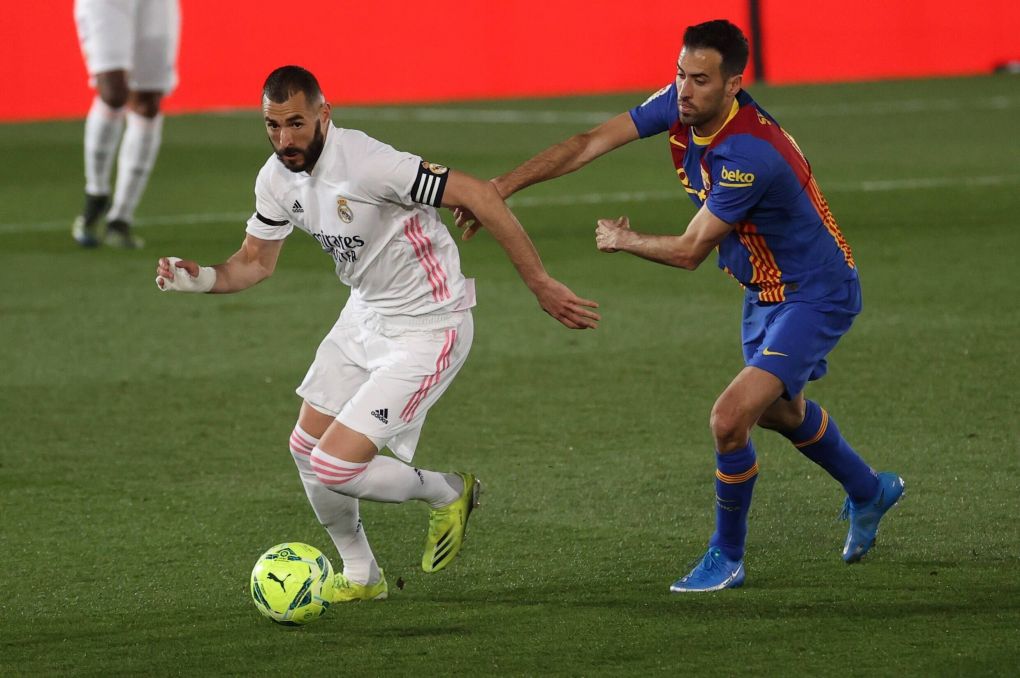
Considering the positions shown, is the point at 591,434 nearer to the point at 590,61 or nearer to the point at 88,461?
the point at 88,461

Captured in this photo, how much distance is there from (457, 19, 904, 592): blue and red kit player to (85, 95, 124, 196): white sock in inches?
262

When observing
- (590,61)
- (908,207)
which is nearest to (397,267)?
(908,207)

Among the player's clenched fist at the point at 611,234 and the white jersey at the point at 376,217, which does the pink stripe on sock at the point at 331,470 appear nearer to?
the white jersey at the point at 376,217

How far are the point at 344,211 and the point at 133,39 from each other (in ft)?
22.1

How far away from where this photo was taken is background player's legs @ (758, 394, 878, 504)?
500 centimetres

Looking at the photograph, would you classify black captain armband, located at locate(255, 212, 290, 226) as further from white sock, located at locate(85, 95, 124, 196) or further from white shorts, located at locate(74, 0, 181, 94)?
white sock, located at locate(85, 95, 124, 196)

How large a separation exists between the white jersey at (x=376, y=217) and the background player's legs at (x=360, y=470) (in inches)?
15.9

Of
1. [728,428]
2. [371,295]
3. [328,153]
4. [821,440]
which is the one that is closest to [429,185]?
[328,153]

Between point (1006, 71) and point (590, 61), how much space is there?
223 inches

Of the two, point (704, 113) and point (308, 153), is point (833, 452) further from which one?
point (308, 153)

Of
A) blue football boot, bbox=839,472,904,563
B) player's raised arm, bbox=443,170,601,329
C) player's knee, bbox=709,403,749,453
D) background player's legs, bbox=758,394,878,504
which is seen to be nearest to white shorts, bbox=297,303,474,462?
player's raised arm, bbox=443,170,601,329

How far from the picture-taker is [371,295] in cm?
481

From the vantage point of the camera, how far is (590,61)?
910 inches

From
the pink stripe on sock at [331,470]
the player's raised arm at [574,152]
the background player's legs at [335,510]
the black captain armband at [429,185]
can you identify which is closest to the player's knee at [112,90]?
the player's raised arm at [574,152]
